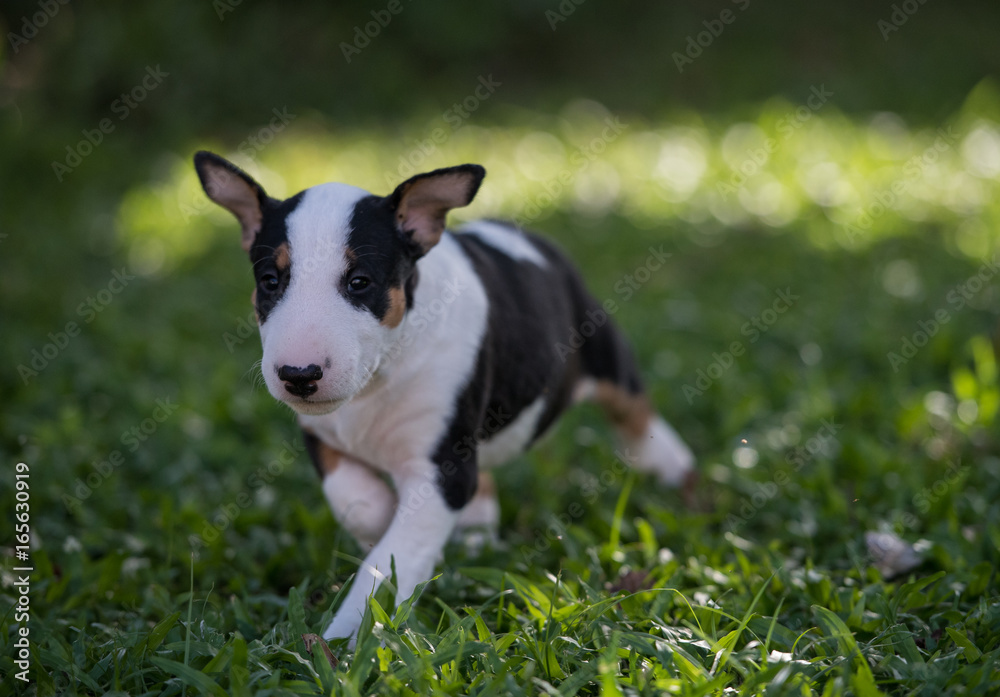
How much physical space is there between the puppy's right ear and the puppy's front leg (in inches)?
36.6

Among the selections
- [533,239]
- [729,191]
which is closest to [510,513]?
[533,239]

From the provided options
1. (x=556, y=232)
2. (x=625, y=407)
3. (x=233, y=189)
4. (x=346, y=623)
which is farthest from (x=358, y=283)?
(x=556, y=232)

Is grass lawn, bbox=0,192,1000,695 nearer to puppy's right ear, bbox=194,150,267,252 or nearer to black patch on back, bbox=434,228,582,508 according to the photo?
black patch on back, bbox=434,228,582,508

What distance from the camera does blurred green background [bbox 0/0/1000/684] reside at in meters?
4.10

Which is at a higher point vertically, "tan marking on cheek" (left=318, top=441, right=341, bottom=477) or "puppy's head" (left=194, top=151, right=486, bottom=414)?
"puppy's head" (left=194, top=151, right=486, bottom=414)

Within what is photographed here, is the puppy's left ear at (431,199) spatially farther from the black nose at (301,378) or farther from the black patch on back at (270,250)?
the black nose at (301,378)

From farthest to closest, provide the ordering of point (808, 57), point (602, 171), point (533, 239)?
point (808, 57) → point (602, 171) → point (533, 239)

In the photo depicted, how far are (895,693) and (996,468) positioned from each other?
196 centimetres

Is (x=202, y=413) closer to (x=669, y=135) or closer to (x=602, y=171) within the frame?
(x=602, y=171)

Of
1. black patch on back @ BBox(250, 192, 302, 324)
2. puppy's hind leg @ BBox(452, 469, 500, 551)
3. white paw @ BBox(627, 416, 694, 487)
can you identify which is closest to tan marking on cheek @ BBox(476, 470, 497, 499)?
puppy's hind leg @ BBox(452, 469, 500, 551)

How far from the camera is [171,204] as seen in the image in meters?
8.12

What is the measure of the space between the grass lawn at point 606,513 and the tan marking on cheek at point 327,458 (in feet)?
1.31

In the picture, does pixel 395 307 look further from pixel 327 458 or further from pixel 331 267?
pixel 327 458

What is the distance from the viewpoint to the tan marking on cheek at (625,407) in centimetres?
436
